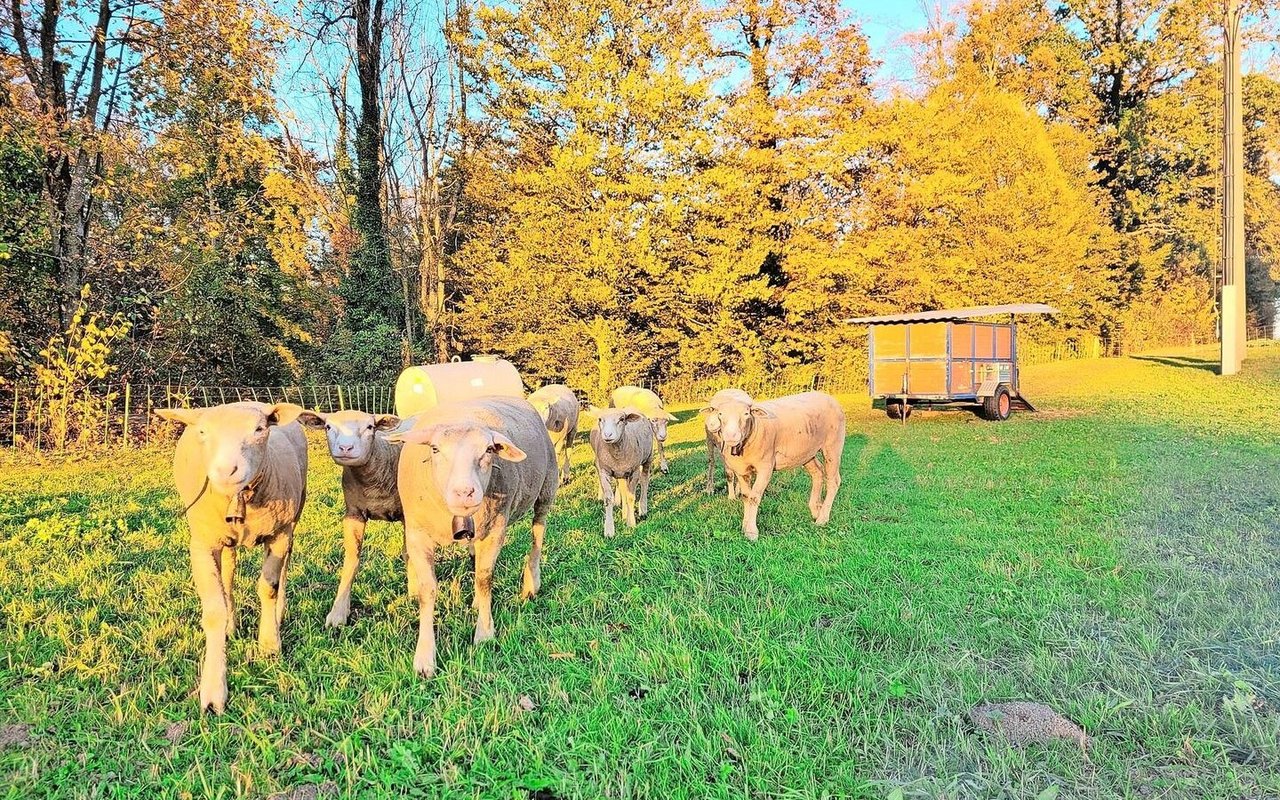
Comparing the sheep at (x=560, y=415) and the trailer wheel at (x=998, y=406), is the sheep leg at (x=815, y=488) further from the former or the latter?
the trailer wheel at (x=998, y=406)

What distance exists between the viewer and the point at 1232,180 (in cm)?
2033

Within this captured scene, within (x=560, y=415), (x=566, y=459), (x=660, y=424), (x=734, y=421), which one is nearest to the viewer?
(x=734, y=421)

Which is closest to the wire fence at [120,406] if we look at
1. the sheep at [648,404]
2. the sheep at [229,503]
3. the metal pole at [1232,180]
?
the sheep at [648,404]

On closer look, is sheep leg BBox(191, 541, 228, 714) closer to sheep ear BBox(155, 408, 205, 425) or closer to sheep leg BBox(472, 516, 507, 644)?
sheep ear BBox(155, 408, 205, 425)

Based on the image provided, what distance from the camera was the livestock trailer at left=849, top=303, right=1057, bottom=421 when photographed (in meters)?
16.1

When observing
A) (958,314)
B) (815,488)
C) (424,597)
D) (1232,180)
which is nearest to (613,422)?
(815,488)

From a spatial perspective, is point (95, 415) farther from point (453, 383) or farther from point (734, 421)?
point (734, 421)

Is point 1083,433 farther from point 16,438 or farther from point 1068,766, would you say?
point 16,438

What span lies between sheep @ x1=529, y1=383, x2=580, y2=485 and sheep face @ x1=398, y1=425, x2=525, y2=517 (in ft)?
19.7

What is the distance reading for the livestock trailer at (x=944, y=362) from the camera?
1609 centimetres

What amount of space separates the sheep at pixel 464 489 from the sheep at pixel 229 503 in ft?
2.45

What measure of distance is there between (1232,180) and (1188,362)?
8081 mm

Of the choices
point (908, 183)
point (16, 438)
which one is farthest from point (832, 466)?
point (908, 183)

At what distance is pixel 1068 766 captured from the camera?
2.92 metres
